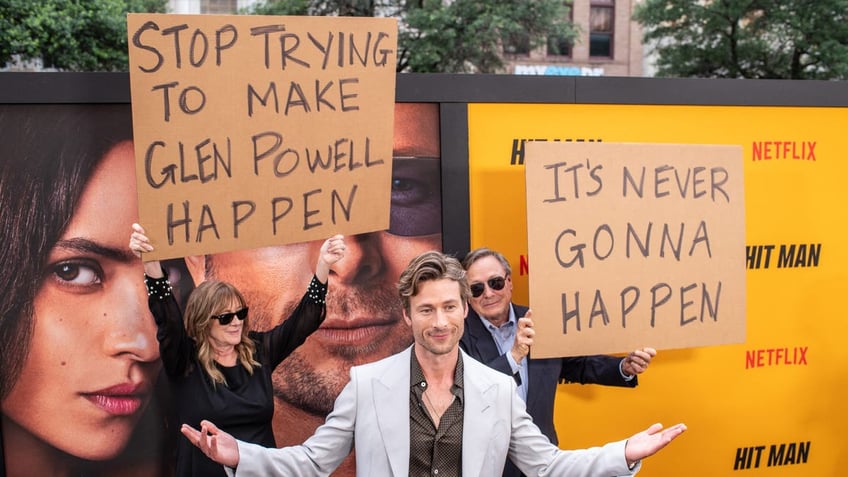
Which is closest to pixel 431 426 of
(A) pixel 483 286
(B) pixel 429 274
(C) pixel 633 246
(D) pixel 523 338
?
(B) pixel 429 274

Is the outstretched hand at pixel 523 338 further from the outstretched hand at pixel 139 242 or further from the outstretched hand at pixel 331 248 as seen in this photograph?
the outstretched hand at pixel 139 242

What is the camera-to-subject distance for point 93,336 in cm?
361

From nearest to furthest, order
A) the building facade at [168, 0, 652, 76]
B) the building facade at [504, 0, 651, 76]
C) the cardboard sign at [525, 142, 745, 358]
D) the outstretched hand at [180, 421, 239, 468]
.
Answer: the outstretched hand at [180, 421, 239, 468], the cardboard sign at [525, 142, 745, 358], the building facade at [168, 0, 652, 76], the building facade at [504, 0, 651, 76]

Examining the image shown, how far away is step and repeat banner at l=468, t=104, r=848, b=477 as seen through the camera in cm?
403

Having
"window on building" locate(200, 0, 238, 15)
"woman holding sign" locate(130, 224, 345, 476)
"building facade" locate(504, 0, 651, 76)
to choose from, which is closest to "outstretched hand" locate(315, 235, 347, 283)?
"woman holding sign" locate(130, 224, 345, 476)

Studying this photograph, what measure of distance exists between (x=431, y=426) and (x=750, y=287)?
96.6 inches

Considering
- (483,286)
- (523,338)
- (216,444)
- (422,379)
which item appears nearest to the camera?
(216,444)

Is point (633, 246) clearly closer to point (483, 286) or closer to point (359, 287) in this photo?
point (483, 286)

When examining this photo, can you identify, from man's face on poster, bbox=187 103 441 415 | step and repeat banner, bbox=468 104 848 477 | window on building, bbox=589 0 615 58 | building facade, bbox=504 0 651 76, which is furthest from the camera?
window on building, bbox=589 0 615 58

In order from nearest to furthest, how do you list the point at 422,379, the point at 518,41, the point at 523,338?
the point at 422,379 < the point at 523,338 < the point at 518,41

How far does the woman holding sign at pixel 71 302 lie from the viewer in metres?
3.49

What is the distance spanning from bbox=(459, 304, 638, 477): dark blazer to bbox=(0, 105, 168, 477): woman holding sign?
4.81 ft

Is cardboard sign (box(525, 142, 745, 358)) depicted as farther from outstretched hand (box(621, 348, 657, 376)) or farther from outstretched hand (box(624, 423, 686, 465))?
outstretched hand (box(624, 423, 686, 465))

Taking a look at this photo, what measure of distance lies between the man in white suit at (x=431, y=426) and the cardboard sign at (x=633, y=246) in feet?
2.44
